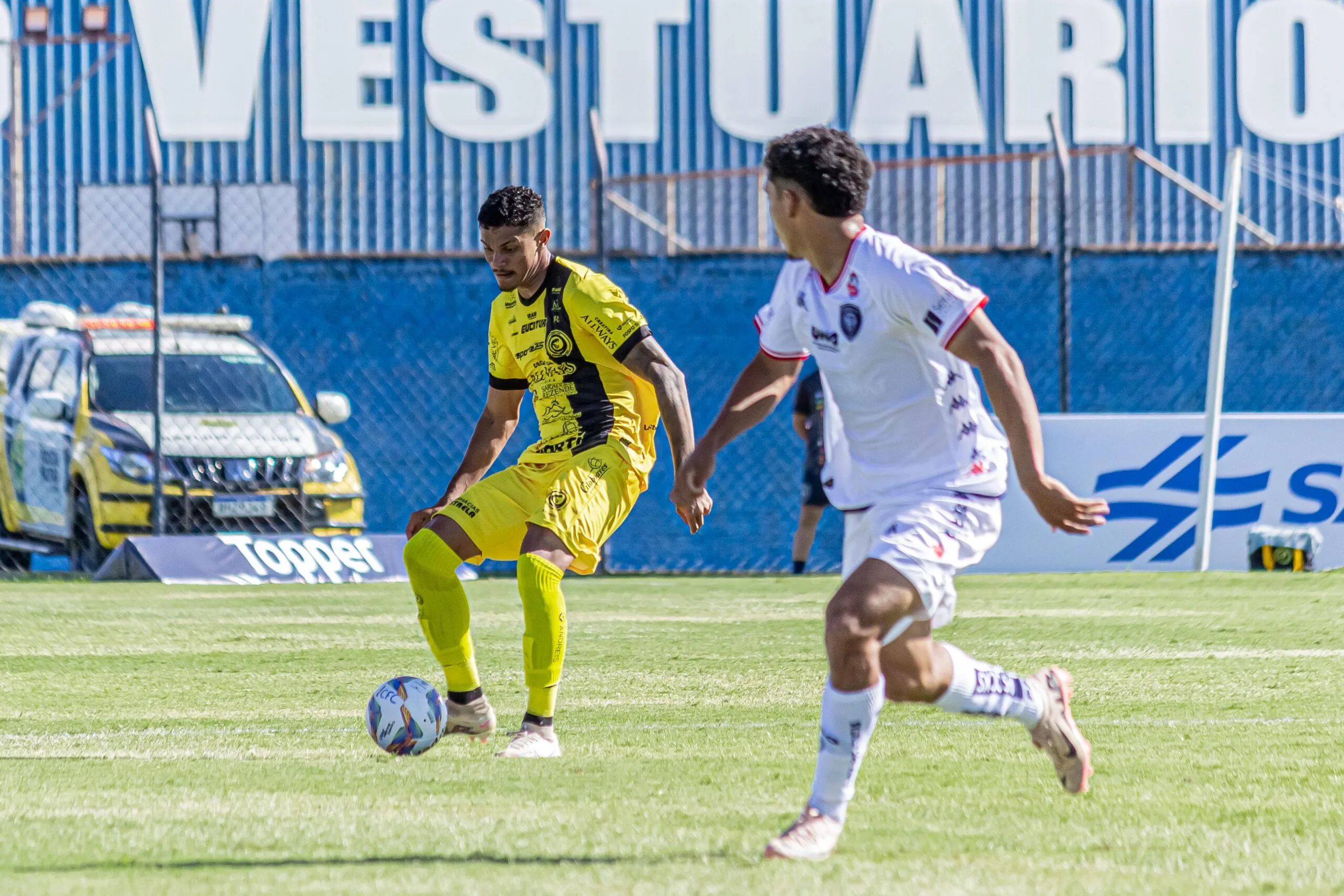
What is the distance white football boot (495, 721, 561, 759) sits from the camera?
230 inches

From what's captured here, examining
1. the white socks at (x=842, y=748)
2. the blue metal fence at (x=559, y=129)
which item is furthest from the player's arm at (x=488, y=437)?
the blue metal fence at (x=559, y=129)

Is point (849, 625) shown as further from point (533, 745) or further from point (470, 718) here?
point (470, 718)

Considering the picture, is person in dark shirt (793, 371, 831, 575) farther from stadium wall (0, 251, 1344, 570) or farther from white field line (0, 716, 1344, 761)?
white field line (0, 716, 1344, 761)

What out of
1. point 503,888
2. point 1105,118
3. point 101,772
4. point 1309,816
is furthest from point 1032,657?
point 1105,118

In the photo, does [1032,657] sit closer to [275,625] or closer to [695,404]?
[275,625]

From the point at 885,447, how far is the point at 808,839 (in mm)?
996

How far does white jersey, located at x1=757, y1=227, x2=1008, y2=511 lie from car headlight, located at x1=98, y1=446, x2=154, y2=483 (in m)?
10.2

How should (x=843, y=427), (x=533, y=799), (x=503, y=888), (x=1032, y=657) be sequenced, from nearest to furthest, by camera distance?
(x=503, y=888) → (x=843, y=427) → (x=533, y=799) → (x=1032, y=657)

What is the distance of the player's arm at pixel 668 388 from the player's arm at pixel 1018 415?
67.8 inches

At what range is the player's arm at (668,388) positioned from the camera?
607 cm

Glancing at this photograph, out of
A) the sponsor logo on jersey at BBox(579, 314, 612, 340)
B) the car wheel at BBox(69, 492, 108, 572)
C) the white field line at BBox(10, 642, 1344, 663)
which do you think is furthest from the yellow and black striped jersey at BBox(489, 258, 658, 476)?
the car wheel at BBox(69, 492, 108, 572)

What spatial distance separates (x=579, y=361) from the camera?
6.34 m

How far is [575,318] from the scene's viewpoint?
6270mm

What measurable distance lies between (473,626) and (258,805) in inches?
218
